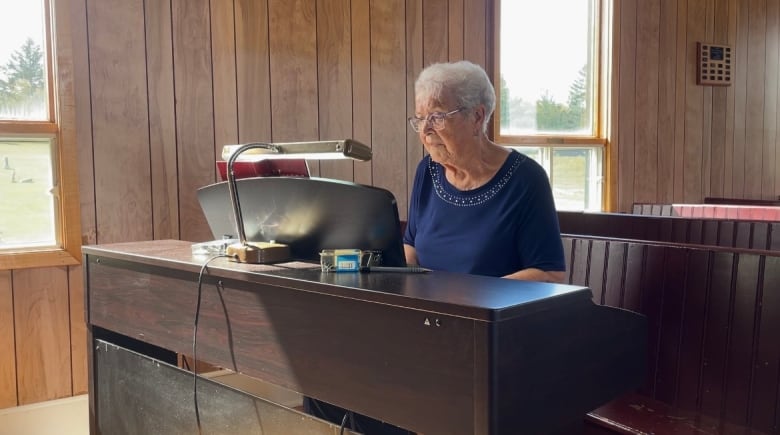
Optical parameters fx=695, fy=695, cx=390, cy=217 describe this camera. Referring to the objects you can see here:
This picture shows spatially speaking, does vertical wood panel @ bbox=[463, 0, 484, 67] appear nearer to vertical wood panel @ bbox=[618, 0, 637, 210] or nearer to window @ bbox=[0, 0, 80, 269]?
vertical wood panel @ bbox=[618, 0, 637, 210]

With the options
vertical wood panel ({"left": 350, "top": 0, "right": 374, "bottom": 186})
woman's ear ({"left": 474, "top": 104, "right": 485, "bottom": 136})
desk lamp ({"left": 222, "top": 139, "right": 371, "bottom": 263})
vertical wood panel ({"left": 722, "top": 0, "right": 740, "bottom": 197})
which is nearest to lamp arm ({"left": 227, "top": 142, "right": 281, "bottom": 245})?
desk lamp ({"left": 222, "top": 139, "right": 371, "bottom": 263})

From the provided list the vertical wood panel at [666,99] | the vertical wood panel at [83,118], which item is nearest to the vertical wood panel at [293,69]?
the vertical wood panel at [83,118]

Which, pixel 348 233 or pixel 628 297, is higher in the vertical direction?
pixel 348 233

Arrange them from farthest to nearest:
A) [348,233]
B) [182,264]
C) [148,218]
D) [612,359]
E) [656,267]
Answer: [148,218] < [656,267] < [182,264] < [348,233] < [612,359]

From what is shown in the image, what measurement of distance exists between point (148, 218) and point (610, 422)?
1.93 meters

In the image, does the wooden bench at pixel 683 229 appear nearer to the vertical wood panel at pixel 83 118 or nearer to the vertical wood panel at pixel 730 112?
the vertical wood panel at pixel 83 118

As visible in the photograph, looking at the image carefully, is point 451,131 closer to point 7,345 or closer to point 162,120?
point 162,120

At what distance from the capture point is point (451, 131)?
72.9 inches

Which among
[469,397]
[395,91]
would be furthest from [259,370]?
[395,91]

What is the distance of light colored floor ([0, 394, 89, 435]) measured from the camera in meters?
2.52

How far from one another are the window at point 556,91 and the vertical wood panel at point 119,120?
195 cm

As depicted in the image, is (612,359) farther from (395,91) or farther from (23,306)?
(395,91)

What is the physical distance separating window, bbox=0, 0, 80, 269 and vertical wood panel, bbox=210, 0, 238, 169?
1.93 ft

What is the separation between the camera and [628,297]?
215 centimetres
